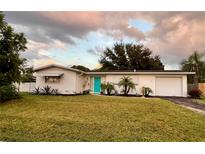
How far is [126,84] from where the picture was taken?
16156mm

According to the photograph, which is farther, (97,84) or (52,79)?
(97,84)

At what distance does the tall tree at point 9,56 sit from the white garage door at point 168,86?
461 inches

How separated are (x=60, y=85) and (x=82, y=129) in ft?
38.7

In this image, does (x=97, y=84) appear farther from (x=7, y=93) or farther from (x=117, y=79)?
(x=7, y=93)

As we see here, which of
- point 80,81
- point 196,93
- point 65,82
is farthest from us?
point 80,81

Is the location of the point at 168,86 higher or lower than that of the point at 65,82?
lower

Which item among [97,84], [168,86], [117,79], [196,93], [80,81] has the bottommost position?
[196,93]

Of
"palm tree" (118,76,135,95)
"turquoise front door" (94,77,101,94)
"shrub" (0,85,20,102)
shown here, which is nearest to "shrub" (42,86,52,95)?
"turquoise front door" (94,77,101,94)

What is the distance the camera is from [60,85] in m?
16.0

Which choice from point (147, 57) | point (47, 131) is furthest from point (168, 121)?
point (147, 57)

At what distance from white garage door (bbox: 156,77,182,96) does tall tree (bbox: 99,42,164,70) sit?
13.5 metres

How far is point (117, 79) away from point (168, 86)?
15.1 ft

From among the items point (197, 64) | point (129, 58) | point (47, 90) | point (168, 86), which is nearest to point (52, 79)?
point (47, 90)

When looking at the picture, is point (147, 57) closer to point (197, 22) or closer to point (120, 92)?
point (120, 92)
